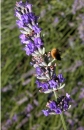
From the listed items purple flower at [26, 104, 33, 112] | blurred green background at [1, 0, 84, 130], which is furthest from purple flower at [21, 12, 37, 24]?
purple flower at [26, 104, 33, 112]

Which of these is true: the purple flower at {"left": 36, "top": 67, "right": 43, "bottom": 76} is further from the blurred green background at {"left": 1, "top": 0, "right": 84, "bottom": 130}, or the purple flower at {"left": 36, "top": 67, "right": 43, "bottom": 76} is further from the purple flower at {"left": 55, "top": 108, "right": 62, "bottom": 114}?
the blurred green background at {"left": 1, "top": 0, "right": 84, "bottom": 130}

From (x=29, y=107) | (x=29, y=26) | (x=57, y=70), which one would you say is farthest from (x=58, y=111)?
(x=29, y=107)

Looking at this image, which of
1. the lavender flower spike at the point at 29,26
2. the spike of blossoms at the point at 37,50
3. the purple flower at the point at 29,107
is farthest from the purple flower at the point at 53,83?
the purple flower at the point at 29,107

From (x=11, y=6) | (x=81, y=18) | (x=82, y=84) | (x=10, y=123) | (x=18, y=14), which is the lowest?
(x=10, y=123)

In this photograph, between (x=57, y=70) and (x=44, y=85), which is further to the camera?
(x=57, y=70)

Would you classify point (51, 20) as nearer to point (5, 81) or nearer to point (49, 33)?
→ point (49, 33)

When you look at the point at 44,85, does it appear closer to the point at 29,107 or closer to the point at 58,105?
the point at 58,105

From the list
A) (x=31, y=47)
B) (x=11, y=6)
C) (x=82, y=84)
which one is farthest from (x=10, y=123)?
(x=31, y=47)
